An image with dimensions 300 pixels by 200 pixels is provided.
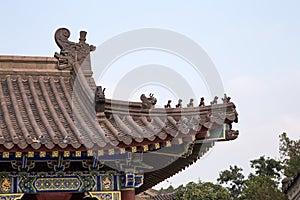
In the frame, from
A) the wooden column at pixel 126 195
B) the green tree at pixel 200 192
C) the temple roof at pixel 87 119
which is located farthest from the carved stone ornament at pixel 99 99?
the green tree at pixel 200 192

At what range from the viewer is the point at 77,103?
1057 centimetres

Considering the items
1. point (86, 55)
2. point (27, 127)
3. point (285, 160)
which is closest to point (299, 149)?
point (285, 160)

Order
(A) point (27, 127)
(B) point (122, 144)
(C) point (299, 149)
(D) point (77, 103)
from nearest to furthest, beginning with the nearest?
(B) point (122, 144) < (A) point (27, 127) < (D) point (77, 103) < (C) point (299, 149)

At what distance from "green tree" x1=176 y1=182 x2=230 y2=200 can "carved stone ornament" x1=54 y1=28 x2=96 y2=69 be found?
32.7 meters

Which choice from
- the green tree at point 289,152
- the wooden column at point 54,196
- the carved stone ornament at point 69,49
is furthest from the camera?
the green tree at point 289,152

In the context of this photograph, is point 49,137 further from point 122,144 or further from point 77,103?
point 77,103

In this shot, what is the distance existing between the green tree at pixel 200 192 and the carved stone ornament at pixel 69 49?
1287 inches

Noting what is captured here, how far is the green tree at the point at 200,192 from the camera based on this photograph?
4353cm

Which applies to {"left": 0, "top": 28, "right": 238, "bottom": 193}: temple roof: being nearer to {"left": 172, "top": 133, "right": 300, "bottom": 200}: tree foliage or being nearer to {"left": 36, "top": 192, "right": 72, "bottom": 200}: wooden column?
{"left": 36, "top": 192, "right": 72, "bottom": 200}: wooden column

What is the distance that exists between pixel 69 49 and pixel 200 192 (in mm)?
33819

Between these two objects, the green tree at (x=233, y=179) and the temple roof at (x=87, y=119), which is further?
the green tree at (x=233, y=179)

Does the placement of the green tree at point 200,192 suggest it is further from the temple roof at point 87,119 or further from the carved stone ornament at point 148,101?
the carved stone ornament at point 148,101

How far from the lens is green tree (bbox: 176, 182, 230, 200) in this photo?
1714 inches

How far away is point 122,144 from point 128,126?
804mm
